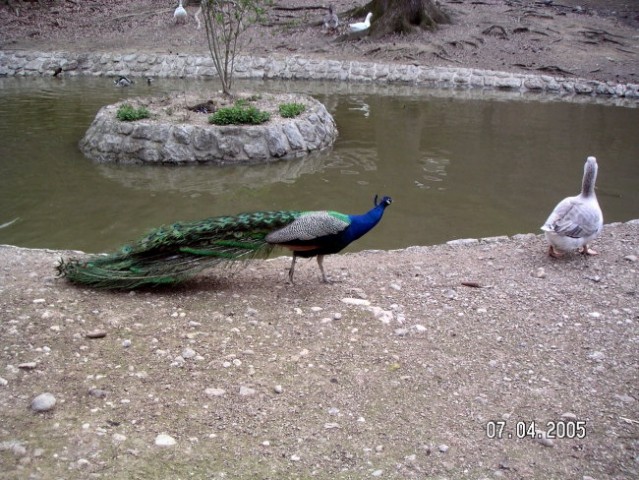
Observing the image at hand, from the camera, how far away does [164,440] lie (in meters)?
3.56

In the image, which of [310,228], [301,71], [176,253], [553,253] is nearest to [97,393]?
[176,253]

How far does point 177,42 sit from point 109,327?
1965cm

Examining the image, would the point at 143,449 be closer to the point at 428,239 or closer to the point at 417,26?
the point at 428,239

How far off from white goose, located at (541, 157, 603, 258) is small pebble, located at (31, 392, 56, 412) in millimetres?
4876

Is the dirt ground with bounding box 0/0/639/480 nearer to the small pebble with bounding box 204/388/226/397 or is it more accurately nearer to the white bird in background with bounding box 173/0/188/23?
the small pebble with bounding box 204/388/226/397

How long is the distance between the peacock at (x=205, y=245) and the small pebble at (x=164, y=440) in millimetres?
1866

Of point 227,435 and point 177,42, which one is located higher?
point 177,42

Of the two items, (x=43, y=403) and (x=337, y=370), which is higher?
(x=43, y=403)

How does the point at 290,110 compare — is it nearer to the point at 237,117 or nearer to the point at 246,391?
the point at 237,117

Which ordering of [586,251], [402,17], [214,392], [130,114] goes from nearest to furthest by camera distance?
1. [214,392]
2. [586,251]
3. [130,114]
4. [402,17]

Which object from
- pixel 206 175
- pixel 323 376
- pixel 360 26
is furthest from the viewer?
pixel 360 26

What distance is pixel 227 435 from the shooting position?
3.67 m

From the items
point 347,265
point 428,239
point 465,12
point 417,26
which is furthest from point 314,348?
point 465,12

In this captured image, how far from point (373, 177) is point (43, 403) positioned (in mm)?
7671
